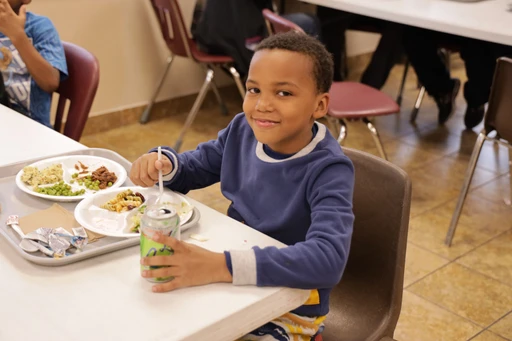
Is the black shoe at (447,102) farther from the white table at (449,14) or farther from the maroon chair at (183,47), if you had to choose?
the maroon chair at (183,47)

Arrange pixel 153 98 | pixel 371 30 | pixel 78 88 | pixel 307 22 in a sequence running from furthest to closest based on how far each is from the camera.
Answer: pixel 371 30 → pixel 153 98 → pixel 307 22 → pixel 78 88

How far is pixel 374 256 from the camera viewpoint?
1.39m

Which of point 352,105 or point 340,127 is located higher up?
point 352,105

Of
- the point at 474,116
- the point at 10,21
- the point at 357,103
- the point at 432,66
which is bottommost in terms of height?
the point at 474,116

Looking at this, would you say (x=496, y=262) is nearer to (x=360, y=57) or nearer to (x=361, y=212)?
(x=361, y=212)

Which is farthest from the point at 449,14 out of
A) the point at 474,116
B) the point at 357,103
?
the point at 474,116

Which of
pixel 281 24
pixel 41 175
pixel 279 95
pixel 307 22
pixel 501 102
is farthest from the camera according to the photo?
pixel 307 22

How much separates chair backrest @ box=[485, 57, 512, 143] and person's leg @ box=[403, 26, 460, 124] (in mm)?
1449

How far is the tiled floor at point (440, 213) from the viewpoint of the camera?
7.02 feet

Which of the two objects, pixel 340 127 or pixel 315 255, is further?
pixel 340 127

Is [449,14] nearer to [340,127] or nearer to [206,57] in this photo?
[340,127]

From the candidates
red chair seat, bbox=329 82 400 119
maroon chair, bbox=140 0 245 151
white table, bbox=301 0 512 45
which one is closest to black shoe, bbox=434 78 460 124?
white table, bbox=301 0 512 45

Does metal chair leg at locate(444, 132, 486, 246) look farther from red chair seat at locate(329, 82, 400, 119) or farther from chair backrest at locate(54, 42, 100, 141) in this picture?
chair backrest at locate(54, 42, 100, 141)

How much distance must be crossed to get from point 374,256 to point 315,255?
39cm
